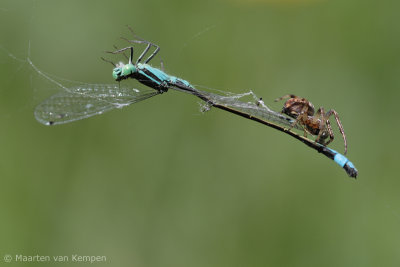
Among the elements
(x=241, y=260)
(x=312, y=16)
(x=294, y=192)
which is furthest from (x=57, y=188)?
(x=312, y=16)

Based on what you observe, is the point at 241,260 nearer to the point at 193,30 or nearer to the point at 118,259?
the point at 118,259

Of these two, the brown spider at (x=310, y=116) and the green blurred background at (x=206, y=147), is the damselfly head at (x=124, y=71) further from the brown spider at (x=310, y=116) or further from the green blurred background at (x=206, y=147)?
the brown spider at (x=310, y=116)

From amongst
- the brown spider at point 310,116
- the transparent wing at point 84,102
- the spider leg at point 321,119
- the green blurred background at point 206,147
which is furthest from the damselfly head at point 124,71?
the spider leg at point 321,119

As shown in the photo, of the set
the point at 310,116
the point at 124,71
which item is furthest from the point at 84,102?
the point at 310,116

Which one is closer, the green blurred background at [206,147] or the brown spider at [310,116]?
the brown spider at [310,116]

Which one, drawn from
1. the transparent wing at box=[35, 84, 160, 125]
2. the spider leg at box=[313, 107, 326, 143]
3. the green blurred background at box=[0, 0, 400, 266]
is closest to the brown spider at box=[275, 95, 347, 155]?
the spider leg at box=[313, 107, 326, 143]

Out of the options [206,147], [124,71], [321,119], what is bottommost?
[321,119]

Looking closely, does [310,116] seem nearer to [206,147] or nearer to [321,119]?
[321,119]
